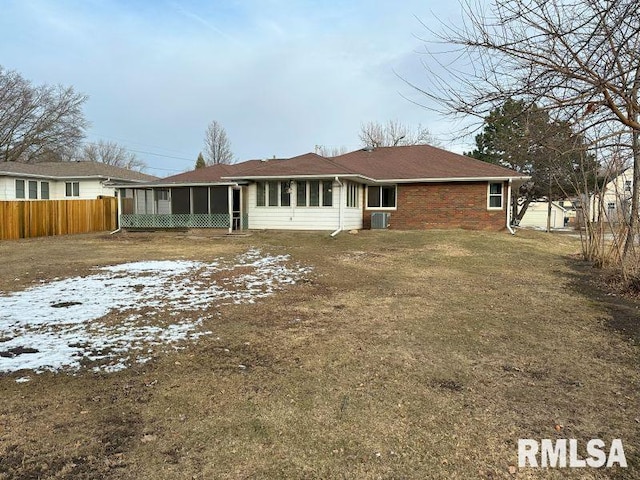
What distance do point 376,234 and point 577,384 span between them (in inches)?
505

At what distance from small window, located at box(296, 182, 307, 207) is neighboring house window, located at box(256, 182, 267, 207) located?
156cm

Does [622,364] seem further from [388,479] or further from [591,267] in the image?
[591,267]

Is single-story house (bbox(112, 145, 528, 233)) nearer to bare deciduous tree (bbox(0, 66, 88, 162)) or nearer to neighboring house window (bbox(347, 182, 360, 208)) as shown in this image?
neighboring house window (bbox(347, 182, 360, 208))

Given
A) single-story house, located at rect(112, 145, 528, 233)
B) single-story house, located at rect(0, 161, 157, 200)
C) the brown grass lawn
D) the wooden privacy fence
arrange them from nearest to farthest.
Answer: the brown grass lawn
the wooden privacy fence
single-story house, located at rect(112, 145, 528, 233)
single-story house, located at rect(0, 161, 157, 200)

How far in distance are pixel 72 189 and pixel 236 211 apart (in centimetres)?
1429

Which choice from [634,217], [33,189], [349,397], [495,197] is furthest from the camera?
[33,189]

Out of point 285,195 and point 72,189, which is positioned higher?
point 72,189

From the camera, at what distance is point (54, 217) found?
19.5 metres

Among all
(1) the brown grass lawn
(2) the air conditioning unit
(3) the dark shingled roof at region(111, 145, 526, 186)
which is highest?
(3) the dark shingled roof at region(111, 145, 526, 186)

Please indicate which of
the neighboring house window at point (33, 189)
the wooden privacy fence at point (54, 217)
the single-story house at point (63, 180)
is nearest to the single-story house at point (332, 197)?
the wooden privacy fence at point (54, 217)

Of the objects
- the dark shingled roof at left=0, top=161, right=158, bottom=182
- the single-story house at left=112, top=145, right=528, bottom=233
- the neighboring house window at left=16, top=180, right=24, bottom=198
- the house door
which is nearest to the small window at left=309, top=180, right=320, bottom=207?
the single-story house at left=112, top=145, right=528, bottom=233

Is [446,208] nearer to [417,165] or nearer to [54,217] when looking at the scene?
[417,165]

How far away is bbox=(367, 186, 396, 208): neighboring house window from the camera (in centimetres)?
2038

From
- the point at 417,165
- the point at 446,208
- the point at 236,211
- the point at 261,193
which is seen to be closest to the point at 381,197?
the point at 417,165
